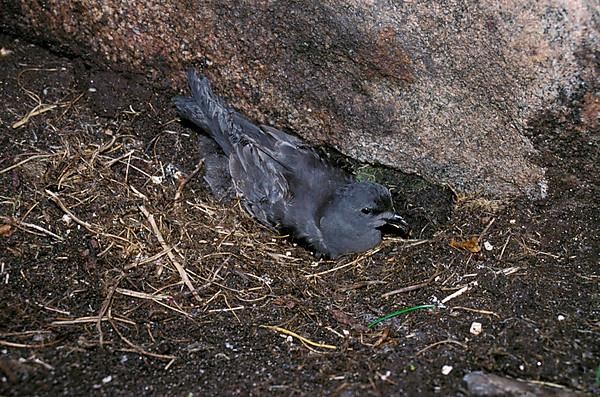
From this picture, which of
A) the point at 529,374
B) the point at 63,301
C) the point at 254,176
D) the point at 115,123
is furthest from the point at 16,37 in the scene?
the point at 529,374

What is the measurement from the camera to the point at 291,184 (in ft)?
17.4

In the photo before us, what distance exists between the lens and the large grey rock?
427 cm

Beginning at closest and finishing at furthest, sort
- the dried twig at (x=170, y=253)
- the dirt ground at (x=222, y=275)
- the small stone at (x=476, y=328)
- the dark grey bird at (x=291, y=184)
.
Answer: the dirt ground at (x=222, y=275), the small stone at (x=476, y=328), the dried twig at (x=170, y=253), the dark grey bird at (x=291, y=184)

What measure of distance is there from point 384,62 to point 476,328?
1.59 m

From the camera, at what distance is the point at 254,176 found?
17.5 ft

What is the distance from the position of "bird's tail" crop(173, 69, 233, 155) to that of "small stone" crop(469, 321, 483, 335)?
2.02 meters

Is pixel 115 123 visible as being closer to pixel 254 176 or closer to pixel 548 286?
pixel 254 176

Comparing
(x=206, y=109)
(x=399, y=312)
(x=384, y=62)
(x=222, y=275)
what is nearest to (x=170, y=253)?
(x=222, y=275)

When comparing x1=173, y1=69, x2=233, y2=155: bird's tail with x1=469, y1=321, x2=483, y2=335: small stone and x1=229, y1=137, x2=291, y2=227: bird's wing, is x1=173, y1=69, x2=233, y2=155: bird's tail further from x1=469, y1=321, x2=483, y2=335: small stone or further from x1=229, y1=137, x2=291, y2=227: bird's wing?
x1=469, y1=321, x2=483, y2=335: small stone

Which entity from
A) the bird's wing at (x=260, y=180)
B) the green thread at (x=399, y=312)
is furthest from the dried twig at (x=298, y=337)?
the bird's wing at (x=260, y=180)

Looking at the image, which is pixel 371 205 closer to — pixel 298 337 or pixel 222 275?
pixel 222 275

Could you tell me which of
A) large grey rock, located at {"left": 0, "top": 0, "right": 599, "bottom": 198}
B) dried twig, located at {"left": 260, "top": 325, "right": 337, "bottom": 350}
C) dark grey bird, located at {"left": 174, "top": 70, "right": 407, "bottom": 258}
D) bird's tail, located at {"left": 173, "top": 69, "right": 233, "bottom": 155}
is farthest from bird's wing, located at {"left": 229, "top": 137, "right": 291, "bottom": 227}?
dried twig, located at {"left": 260, "top": 325, "right": 337, "bottom": 350}

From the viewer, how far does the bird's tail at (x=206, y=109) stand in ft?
16.8

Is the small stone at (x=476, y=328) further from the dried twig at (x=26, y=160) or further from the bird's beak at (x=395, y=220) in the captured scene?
the dried twig at (x=26, y=160)
